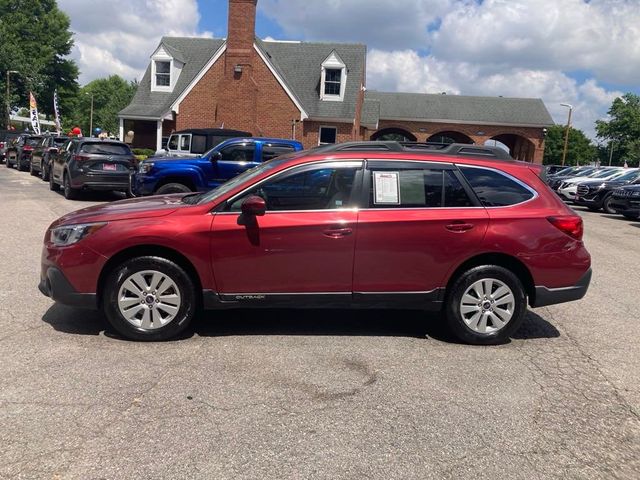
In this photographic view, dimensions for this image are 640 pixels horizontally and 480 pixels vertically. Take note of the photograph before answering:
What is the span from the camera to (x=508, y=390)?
4.13 metres

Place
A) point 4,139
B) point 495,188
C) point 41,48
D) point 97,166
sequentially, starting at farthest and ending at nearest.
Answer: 1. point 41,48
2. point 4,139
3. point 97,166
4. point 495,188

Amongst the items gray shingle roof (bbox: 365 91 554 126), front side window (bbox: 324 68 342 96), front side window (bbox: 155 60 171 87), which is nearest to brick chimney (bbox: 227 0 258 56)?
front side window (bbox: 324 68 342 96)

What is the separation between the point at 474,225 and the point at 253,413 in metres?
2.57

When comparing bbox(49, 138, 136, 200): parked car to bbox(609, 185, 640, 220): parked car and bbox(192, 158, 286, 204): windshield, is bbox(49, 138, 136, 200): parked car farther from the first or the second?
bbox(609, 185, 640, 220): parked car

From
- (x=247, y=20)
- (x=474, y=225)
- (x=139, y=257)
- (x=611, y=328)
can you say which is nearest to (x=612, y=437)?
(x=474, y=225)

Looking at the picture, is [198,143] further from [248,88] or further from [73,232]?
[73,232]

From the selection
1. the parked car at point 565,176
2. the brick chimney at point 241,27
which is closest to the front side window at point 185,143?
the brick chimney at point 241,27

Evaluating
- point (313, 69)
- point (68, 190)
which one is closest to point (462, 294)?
point (68, 190)

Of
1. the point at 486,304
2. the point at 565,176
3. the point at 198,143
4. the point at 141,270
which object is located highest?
the point at 565,176

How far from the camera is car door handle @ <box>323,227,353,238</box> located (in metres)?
4.78

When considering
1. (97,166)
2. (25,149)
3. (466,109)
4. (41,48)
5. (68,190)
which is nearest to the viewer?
(97,166)

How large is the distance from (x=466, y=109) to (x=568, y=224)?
136 ft

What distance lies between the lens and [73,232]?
4.77 meters

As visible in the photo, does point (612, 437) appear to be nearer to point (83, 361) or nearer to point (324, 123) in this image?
point (83, 361)
